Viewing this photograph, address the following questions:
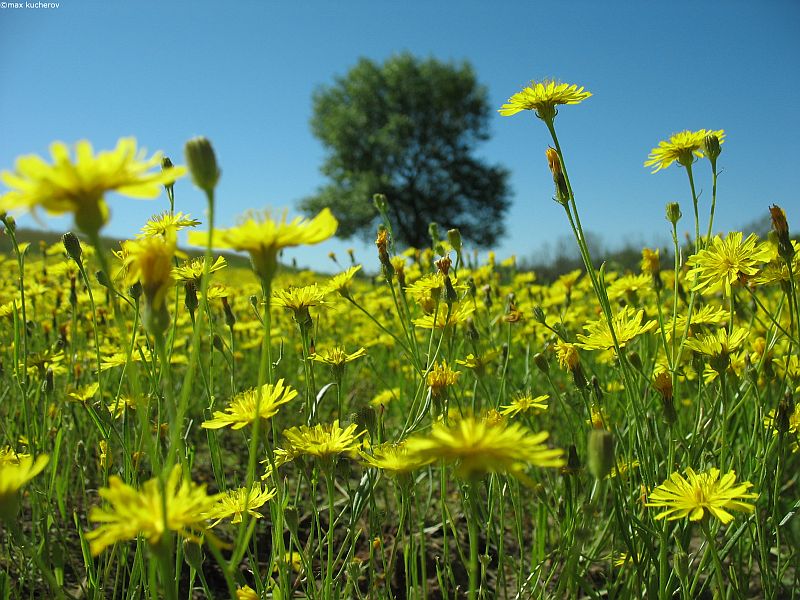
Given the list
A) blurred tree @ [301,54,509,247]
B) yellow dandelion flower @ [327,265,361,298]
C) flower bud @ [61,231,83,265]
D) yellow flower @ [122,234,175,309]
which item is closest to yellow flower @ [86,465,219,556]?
yellow flower @ [122,234,175,309]

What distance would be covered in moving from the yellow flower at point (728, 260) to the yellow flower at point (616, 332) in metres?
0.17

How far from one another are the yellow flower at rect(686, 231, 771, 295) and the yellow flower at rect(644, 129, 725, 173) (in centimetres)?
28

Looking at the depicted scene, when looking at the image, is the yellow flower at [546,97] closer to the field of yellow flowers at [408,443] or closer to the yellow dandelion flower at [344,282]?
the field of yellow flowers at [408,443]

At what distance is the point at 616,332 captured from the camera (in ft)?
5.01

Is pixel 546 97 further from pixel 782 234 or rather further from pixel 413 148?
pixel 413 148

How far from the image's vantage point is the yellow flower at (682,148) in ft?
5.30

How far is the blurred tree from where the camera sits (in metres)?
24.0

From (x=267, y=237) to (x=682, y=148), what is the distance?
1.32 meters

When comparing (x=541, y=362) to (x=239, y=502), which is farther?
(x=541, y=362)

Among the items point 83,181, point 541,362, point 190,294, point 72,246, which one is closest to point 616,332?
point 541,362

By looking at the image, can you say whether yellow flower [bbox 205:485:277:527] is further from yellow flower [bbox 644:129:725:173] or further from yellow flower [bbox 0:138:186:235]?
yellow flower [bbox 644:129:725:173]

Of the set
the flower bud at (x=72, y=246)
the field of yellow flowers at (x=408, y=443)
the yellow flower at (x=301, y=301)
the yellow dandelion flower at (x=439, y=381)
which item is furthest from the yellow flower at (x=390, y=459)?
the flower bud at (x=72, y=246)

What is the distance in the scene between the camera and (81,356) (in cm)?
285

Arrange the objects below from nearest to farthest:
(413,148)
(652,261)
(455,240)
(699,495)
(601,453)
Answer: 1. (601,453)
2. (699,495)
3. (455,240)
4. (652,261)
5. (413,148)
